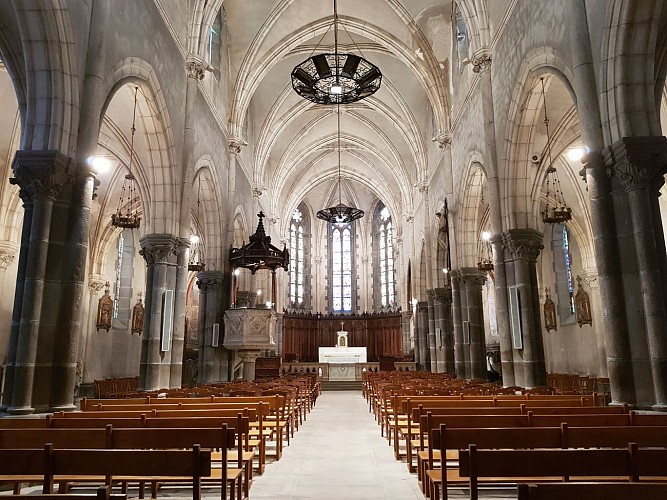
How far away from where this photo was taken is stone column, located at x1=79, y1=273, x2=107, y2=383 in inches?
852

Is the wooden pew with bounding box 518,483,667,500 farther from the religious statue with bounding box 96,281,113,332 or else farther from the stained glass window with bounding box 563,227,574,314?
the religious statue with bounding box 96,281,113,332

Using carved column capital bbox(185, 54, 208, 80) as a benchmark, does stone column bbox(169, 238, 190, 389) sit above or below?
below

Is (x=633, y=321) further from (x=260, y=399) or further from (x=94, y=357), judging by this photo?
(x=94, y=357)

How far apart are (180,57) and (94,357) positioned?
45.0 ft

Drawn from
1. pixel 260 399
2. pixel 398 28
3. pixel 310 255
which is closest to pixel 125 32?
pixel 260 399

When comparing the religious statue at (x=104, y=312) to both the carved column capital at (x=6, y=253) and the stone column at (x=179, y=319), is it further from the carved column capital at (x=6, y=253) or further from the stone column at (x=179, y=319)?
the stone column at (x=179, y=319)

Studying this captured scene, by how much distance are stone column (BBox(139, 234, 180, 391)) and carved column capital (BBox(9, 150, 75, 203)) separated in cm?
553

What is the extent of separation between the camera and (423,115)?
27562 millimetres

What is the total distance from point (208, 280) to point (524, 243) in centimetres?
1131

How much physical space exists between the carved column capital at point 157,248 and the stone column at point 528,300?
890cm

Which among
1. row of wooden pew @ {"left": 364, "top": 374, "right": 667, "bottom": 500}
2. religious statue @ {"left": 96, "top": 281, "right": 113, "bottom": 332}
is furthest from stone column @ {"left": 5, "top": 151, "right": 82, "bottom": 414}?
religious statue @ {"left": 96, "top": 281, "right": 113, "bottom": 332}

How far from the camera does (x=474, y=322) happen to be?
1884 cm

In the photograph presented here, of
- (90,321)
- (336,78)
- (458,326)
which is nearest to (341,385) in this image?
(458,326)

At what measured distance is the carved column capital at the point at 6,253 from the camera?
17156mm
